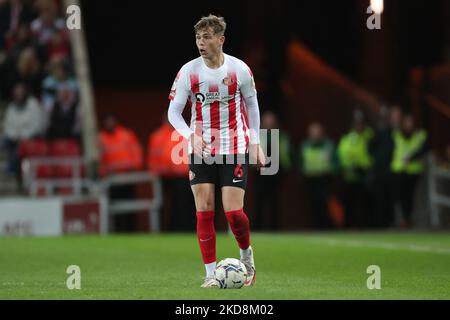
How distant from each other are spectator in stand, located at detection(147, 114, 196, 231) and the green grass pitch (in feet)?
3.95

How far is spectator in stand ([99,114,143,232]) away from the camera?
19234 millimetres

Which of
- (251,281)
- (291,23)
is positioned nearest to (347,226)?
(291,23)

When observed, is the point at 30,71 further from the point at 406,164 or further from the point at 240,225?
the point at 240,225

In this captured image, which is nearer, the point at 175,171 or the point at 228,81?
the point at 228,81

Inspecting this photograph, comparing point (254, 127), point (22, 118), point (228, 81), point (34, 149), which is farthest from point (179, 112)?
point (34, 149)

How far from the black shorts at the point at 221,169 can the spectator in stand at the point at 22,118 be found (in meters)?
10.9

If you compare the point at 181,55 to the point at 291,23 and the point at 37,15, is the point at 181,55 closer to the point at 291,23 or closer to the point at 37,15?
the point at 291,23

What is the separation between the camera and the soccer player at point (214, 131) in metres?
8.42

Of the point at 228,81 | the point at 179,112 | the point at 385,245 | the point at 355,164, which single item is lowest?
the point at 385,245

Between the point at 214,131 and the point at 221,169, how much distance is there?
0.30 meters

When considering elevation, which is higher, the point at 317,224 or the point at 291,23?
the point at 291,23

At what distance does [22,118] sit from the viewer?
18.9 meters
